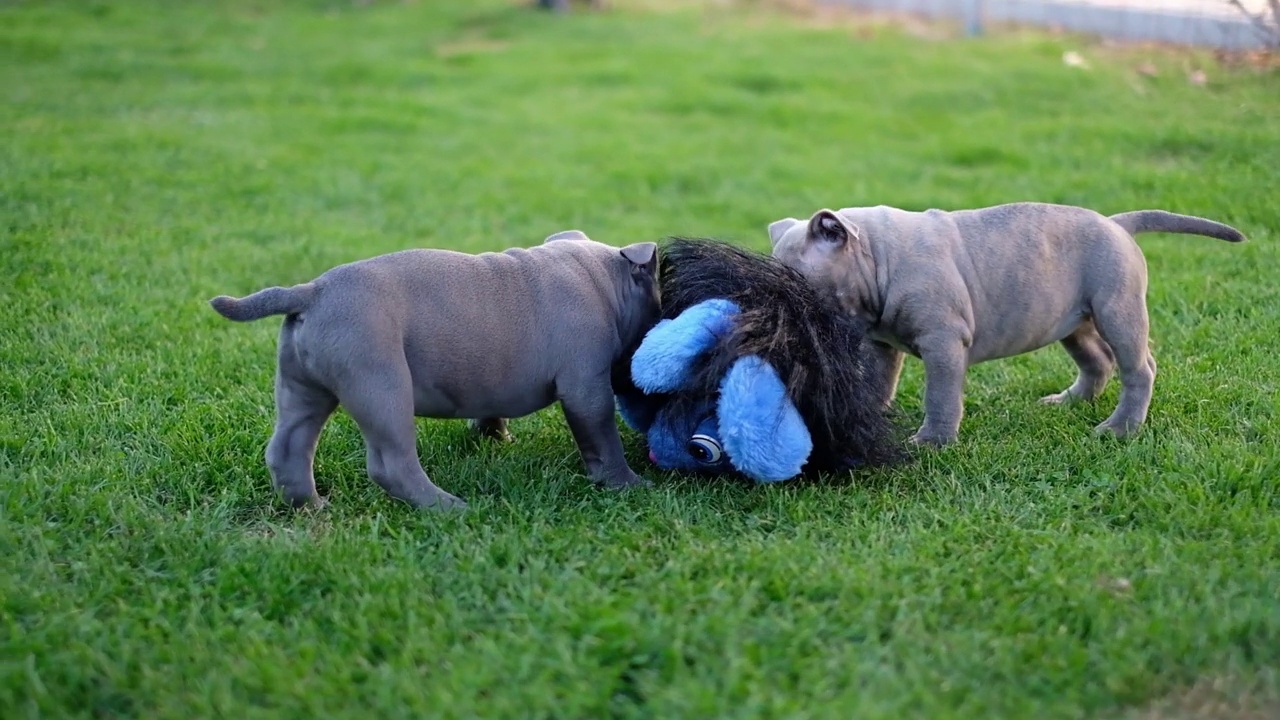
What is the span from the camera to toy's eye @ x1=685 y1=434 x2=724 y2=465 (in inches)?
164

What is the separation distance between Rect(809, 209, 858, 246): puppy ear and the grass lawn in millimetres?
949

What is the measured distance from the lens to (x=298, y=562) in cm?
363

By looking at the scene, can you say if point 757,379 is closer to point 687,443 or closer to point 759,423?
point 759,423

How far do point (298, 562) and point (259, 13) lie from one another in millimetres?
15064

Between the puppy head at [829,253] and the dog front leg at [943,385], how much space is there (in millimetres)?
403

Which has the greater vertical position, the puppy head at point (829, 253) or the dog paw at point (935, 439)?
the puppy head at point (829, 253)

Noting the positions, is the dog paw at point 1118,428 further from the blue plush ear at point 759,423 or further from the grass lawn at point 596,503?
the blue plush ear at point 759,423

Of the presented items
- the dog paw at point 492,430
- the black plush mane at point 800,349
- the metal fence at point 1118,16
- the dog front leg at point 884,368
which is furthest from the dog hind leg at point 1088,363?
the metal fence at point 1118,16

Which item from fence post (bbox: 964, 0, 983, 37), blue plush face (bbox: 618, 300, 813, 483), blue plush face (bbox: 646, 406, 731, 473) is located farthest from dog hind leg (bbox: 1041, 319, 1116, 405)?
fence post (bbox: 964, 0, 983, 37)

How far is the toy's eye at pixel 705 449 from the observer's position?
164 inches

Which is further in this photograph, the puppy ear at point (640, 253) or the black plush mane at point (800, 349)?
the puppy ear at point (640, 253)

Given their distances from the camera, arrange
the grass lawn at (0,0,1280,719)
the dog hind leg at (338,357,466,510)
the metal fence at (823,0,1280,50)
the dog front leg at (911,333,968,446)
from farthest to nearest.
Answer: the metal fence at (823,0,1280,50), the dog front leg at (911,333,968,446), the dog hind leg at (338,357,466,510), the grass lawn at (0,0,1280,719)

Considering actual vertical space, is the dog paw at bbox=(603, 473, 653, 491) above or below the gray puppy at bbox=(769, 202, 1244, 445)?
below

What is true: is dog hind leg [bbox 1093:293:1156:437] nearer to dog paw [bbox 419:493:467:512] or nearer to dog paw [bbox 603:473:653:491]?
dog paw [bbox 603:473:653:491]
